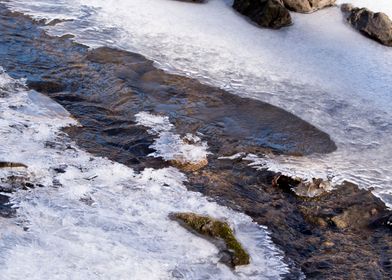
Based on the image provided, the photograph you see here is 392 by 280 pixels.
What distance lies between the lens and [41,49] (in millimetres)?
8469

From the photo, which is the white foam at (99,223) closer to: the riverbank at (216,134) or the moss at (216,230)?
the moss at (216,230)

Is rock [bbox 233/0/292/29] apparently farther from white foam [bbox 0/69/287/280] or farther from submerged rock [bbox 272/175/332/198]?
white foam [bbox 0/69/287/280]

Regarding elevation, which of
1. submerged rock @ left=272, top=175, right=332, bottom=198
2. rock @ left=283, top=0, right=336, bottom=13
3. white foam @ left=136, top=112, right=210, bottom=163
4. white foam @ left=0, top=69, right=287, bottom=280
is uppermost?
rock @ left=283, top=0, right=336, bottom=13

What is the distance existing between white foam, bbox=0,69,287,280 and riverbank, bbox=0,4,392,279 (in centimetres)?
26

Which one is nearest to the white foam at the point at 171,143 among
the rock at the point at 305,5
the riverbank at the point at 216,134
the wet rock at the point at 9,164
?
the riverbank at the point at 216,134

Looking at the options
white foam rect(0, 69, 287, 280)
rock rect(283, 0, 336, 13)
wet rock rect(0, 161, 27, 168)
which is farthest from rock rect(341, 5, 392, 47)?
wet rock rect(0, 161, 27, 168)

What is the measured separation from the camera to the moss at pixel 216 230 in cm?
493

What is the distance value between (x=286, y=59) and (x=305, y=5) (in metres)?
1.71

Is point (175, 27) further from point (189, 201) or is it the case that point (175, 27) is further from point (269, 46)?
point (189, 201)

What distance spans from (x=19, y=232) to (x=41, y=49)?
4369mm

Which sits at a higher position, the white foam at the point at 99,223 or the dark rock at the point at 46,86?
the dark rock at the point at 46,86

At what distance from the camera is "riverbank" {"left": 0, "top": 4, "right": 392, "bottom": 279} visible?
550cm

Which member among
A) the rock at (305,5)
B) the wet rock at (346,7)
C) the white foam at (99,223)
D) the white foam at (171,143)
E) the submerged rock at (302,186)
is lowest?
the white foam at (99,223)

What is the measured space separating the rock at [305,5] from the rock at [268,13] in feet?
0.68
